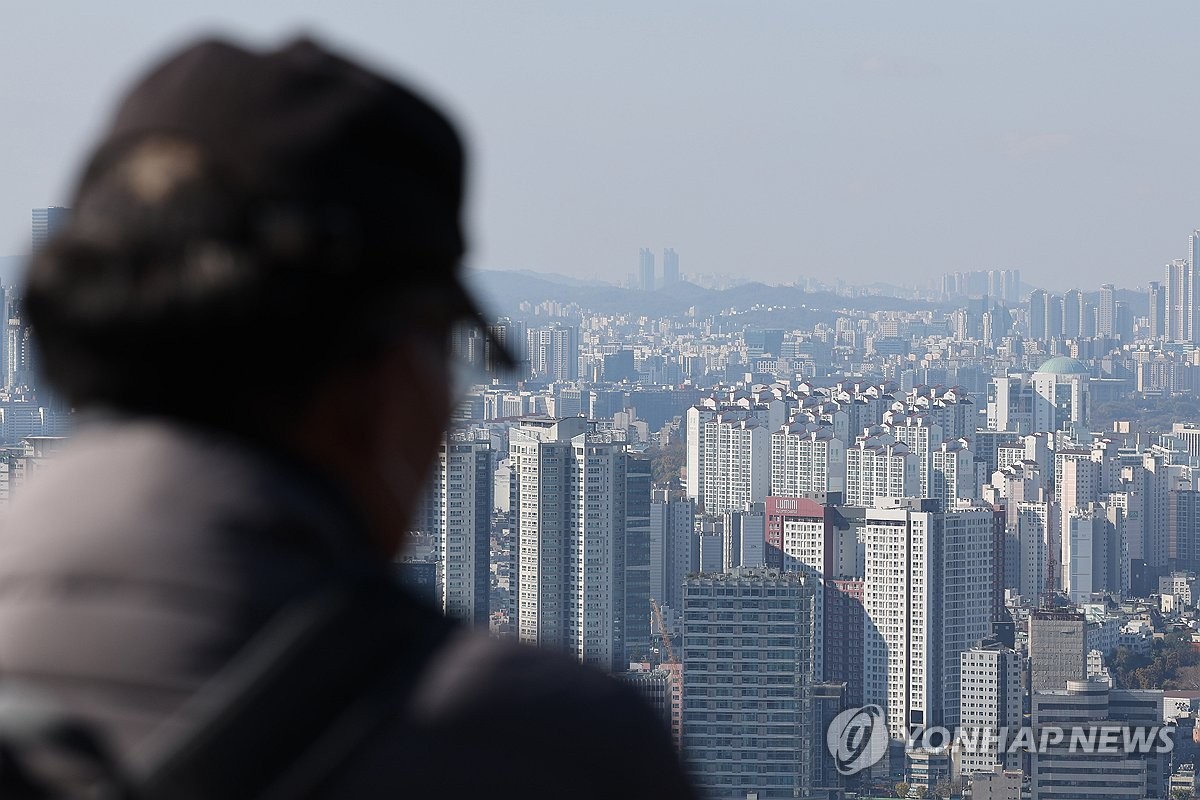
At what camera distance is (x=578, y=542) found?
15609mm

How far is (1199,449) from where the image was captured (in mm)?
26859

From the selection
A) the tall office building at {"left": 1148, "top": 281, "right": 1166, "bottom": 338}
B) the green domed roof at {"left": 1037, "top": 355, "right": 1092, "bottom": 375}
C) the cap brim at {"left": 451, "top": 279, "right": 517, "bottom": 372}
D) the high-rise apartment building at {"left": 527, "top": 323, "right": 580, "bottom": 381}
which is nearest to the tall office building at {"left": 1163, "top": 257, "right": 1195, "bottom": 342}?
the tall office building at {"left": 1148, "top": 281, "right": 1166, "bottom": 338}

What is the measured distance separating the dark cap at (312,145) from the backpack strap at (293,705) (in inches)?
2.7

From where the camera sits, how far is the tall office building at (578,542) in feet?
49.6

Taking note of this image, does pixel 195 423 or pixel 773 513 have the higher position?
pixel 195 423

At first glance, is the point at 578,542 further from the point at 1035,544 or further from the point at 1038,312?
the point at 1038,312

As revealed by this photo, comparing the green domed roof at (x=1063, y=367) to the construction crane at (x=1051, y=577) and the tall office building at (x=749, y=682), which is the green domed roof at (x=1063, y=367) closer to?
the construction crane at (x=1051, y=577)

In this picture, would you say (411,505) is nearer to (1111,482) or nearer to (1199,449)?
(1111,482)

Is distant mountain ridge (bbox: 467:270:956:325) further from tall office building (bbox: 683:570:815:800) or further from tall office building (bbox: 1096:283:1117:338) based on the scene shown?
tall office building (bbox: 683:570:815:800)

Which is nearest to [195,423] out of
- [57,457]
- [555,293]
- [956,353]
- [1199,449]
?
[57,457]

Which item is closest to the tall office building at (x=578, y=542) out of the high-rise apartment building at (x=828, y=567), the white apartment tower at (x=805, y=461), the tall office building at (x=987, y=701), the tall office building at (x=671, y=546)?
the tall office building at (x=671, y=546)

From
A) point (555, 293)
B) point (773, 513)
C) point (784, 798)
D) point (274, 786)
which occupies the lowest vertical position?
point (784, 798)

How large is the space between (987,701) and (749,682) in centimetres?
229

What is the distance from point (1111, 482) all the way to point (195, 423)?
23114 millimetres
